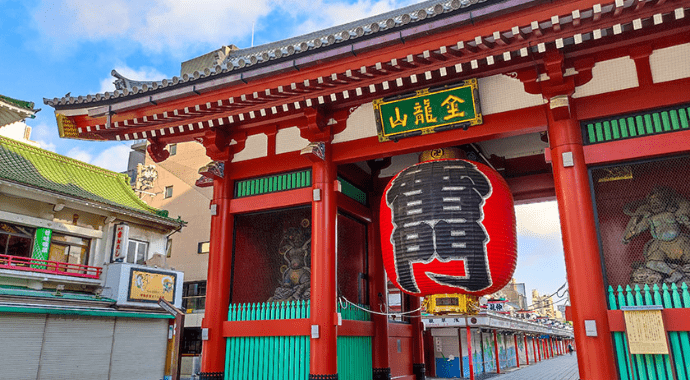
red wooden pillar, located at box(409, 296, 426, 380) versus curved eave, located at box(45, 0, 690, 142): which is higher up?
curved eave, located at box(45, 0, 690, 142)

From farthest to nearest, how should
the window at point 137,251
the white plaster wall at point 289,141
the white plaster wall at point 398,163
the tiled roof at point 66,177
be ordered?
the window at point 137,251 → the tiled roof at point 66,177 → the white plaster wall at point 398,163 → the white plaster wall at point 289,141

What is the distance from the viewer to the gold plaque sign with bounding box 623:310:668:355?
6434 millimetres

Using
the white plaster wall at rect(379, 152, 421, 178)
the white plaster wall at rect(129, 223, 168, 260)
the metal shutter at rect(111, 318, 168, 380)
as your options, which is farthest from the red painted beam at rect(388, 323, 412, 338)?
the white plaster wall at rect(129, 223, 168, 260)

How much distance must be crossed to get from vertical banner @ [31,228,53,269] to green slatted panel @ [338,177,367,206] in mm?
14117

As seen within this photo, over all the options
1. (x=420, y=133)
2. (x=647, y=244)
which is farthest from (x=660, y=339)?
(x=420, y=133)

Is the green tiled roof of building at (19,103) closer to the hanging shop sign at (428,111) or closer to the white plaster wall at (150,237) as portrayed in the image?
the hanging shop sign at (428,111)

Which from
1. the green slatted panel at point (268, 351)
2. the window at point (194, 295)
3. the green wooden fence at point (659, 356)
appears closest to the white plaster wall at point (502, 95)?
the green wooden fence at point (659, 356)

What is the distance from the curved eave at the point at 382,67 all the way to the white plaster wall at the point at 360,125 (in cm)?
20

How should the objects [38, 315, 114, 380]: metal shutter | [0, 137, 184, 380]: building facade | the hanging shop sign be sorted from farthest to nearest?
[38, 315, 114, 380]: metal shutter
[0, 137, 184, 380]: building facade
the hanging shop sign

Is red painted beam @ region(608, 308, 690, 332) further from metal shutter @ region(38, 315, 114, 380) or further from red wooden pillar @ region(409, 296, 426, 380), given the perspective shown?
metal shutter @ region(38, 315, 114, 380)

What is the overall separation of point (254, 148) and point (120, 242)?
551 inches

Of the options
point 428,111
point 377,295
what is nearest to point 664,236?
point 428,111

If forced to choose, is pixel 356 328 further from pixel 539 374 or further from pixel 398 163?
pixel 539 374

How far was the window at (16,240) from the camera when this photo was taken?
18.1 metres
